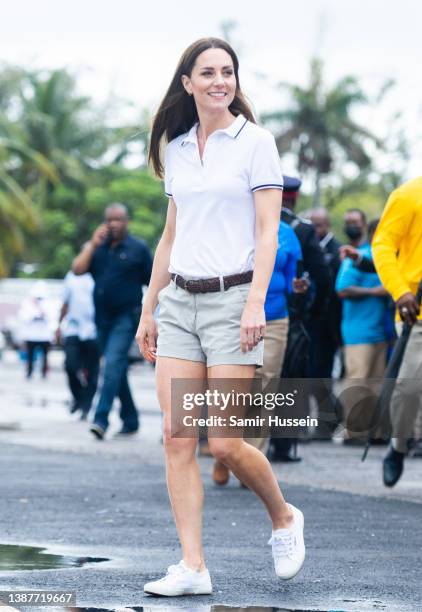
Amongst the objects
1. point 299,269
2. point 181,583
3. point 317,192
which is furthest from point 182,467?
point 317,192

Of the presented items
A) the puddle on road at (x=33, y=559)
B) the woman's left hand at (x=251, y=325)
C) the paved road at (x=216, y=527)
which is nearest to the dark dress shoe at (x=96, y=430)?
the paved road at (x=216, y=527)

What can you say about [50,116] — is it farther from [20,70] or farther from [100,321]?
[100,321]

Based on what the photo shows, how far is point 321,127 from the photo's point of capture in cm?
A: 5638

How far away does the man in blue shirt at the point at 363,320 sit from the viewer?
12.0m

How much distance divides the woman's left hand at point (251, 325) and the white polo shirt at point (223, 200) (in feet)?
0.64

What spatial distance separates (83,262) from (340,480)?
4.40 meters

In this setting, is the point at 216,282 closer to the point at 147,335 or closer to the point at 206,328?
the point at 206,328

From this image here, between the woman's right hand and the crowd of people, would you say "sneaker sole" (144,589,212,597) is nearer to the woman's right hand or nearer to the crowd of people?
the woman's right hand

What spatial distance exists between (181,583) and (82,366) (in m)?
10.8


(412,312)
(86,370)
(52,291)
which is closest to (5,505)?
(412,312)

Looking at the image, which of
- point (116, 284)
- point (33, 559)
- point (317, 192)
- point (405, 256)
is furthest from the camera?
point (317, 192)

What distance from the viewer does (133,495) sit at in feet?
27.9

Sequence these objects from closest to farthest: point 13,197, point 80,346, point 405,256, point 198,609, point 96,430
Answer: point 198,609 < point 405,256 < point 96,430 < point 80,346 < point 13,197

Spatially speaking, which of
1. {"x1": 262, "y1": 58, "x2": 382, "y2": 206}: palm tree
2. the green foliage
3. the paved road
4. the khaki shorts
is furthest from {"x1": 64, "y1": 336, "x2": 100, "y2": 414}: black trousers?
{"x1": 262, "y1": 58, "x2": 382, "y2": 206}: palm tree
